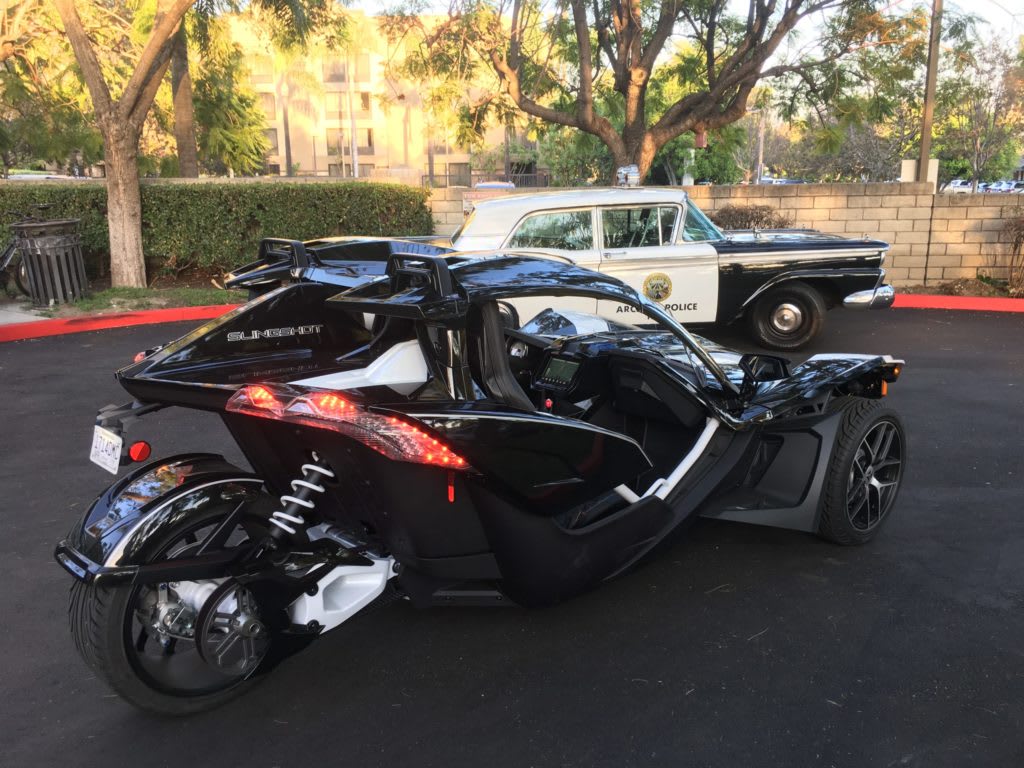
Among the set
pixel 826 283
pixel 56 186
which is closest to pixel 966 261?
pixel 826 283

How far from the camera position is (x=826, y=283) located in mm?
9055

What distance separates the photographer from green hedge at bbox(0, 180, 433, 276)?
13039 mm

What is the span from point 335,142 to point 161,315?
5428 cm

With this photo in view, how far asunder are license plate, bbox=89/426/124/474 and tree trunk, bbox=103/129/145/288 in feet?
35.6

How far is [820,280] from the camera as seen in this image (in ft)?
29.6

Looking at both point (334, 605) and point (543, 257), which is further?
point (543, 257)

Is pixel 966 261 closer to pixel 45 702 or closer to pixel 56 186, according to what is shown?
pixel 45 702

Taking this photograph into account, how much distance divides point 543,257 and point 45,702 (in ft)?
8.40

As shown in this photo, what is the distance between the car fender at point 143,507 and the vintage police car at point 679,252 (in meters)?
5.73

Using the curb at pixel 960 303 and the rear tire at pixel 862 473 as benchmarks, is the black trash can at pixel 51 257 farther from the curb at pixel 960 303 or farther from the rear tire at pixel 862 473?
the curb at pixel 960 303

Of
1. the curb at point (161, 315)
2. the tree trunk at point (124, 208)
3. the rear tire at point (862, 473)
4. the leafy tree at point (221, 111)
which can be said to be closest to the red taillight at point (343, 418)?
the rear tire at point (862, 473)

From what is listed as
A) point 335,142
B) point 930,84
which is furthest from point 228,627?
point 335,142

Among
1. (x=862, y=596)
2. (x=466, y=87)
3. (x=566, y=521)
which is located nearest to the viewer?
(x=566, y=521)

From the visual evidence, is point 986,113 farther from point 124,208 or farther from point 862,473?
point 862,473
